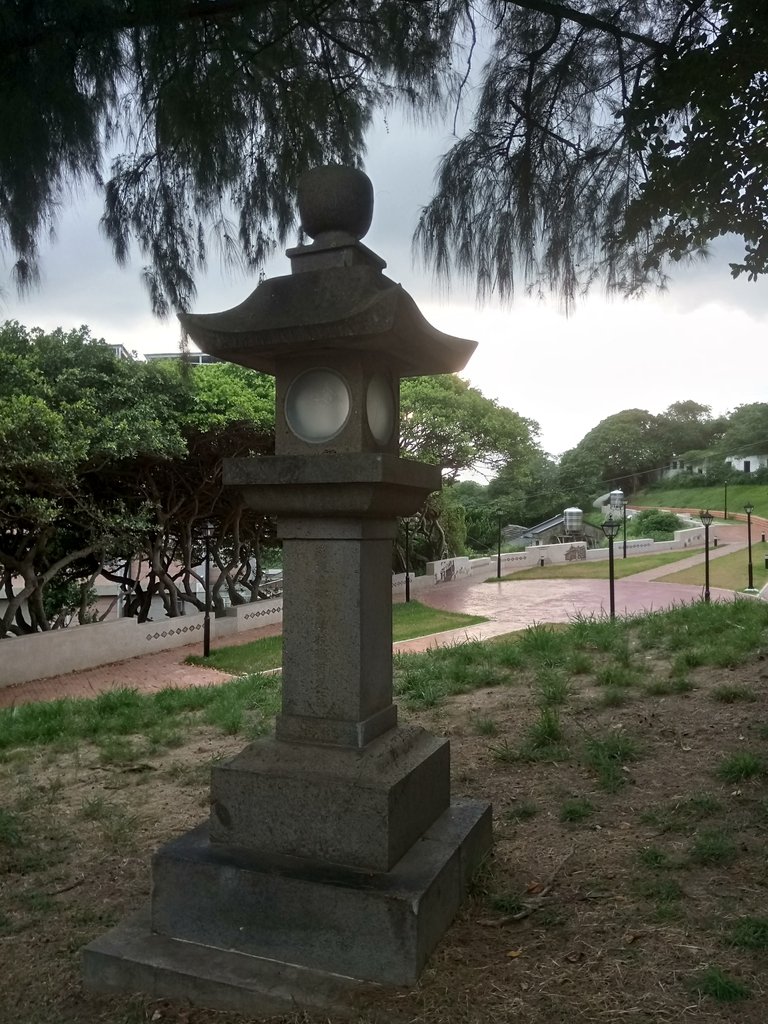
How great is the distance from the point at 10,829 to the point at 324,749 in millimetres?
1998

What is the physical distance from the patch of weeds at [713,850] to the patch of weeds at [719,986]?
29.9 inches

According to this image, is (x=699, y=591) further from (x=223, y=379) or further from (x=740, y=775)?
(x=740, y=775)

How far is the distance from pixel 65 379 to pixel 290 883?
1023 cm

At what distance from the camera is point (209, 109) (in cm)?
378

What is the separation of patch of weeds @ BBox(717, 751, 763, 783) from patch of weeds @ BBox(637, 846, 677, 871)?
0.87 metres

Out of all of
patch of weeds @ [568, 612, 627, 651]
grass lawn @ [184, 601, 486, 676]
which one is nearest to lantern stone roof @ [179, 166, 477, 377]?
patch of weeds @ [568, 612, 627, 651]

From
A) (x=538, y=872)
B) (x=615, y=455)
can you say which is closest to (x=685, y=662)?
(x=538, y=872)

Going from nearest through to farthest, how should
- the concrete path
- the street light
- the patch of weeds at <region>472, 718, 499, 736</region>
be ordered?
1. the patch of weeds at <region>472, 718, 499, 736</region>
2. the concrete path
3. the street light

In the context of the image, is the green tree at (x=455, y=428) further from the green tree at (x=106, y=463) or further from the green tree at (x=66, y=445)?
the green tree at (x=66, y=445)

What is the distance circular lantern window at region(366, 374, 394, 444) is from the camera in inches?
116

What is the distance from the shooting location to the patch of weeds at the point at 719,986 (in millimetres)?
2230

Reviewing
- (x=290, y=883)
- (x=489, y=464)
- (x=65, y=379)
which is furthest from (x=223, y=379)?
(x=290, y=883)

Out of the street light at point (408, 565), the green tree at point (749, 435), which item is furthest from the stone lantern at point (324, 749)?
the green tree at point (749, 435)

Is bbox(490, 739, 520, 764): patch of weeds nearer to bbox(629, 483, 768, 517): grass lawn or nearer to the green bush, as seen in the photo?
the green bush
